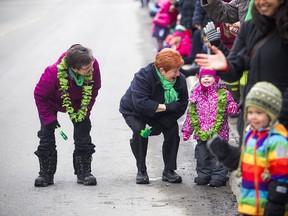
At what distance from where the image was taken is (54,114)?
8.30 meters

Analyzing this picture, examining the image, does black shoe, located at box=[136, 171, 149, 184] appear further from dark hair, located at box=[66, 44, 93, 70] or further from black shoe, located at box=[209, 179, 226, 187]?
dark hair, located at box=[66, 44, 93, 70]

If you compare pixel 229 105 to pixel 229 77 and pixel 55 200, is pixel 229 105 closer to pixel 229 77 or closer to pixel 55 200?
pixel 55 200

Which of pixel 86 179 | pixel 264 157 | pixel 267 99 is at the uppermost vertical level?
pixel 267 99

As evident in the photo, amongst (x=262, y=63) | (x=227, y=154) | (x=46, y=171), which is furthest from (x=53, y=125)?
(x=262, y=63)

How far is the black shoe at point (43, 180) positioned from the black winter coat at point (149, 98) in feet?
3.50

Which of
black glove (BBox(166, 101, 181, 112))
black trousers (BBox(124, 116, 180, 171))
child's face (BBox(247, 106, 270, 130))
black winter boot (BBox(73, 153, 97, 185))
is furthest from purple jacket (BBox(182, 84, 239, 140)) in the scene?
child's face (BBox(247, 106, 270, 130))

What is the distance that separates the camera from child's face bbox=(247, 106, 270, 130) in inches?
208

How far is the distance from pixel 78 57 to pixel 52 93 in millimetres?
541

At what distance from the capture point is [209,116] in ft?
27.2

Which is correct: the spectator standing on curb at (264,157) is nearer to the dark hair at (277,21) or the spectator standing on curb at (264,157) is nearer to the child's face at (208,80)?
the dark hair at (277,21)

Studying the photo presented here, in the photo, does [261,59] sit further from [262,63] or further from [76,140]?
[76,140]

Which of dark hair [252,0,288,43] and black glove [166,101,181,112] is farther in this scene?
black glove [166,101,181,112]

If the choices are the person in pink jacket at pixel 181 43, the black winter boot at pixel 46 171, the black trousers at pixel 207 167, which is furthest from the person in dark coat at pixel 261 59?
the person in pink jacket at pixel 181 43

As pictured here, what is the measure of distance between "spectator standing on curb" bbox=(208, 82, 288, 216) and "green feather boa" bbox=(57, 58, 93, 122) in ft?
9.98
